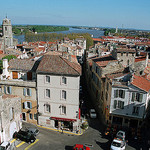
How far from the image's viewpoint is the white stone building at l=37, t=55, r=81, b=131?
35.9 m

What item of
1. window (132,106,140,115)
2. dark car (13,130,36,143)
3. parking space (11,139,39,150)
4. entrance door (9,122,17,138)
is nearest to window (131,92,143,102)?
window (132,106,140,115)

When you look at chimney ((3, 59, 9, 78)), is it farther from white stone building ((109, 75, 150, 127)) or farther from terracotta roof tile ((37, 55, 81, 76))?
white stone building ((109, 75, 150, 127))

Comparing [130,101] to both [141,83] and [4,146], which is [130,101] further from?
[4,146]

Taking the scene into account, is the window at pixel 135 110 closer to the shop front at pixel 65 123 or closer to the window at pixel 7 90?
the shop front at pixel 65 123

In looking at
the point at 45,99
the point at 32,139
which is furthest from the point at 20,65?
the point at 32,139

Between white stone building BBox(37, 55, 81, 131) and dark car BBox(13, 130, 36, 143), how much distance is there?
5437 mm

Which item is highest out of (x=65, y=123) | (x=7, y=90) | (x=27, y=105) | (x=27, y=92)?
(x=7, y=90)

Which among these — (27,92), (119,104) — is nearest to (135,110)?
(119,104)

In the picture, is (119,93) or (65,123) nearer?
(119,93)

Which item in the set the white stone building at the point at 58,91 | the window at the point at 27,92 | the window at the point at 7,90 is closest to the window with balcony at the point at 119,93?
the white stone building at the point at 58,91

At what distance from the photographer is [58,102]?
3744 cm

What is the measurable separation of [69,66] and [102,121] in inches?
663

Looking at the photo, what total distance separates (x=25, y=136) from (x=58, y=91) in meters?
10.8

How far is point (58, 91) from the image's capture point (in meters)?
36.9
